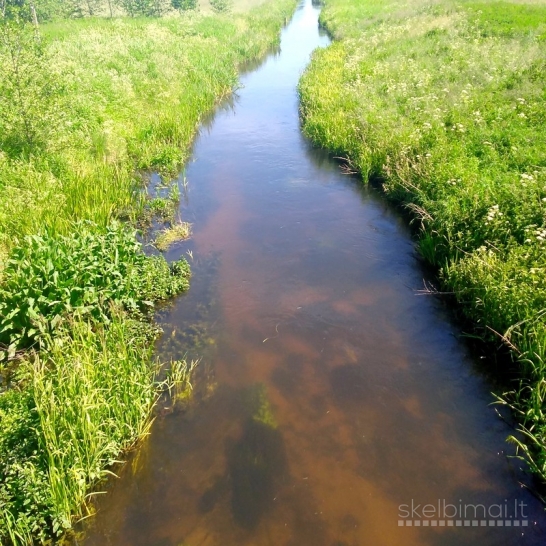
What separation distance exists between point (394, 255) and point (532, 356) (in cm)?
435

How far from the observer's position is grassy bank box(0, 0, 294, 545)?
5.43 m

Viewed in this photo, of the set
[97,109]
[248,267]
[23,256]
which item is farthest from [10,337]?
[97,109]

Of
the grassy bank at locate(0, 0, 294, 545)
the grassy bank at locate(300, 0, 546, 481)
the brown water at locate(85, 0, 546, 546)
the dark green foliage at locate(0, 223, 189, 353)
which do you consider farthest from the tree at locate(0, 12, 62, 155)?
the grassy bank at locate(300, 0, 546, 481)

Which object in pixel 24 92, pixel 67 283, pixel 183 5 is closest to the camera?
pixel 67 283

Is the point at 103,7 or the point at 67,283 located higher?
the point at 103,7

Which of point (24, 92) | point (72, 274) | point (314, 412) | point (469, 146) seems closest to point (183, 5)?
point (24, 92)

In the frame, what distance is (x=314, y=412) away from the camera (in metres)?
6.92

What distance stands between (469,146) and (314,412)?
865 centimetres

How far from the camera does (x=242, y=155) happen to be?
54.0 ft

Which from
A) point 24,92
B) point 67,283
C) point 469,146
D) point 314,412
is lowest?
point 314,412

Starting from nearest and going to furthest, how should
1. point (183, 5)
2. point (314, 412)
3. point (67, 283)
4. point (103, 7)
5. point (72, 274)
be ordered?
point (314, 412)
point (67, 283)
point (72, 274)
point (103, 7)
point (183, 5)

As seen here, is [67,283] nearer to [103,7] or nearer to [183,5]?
[183,5]

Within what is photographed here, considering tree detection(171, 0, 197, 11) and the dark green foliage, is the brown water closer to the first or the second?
the dark green foliage

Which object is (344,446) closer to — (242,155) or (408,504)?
(408,504)
